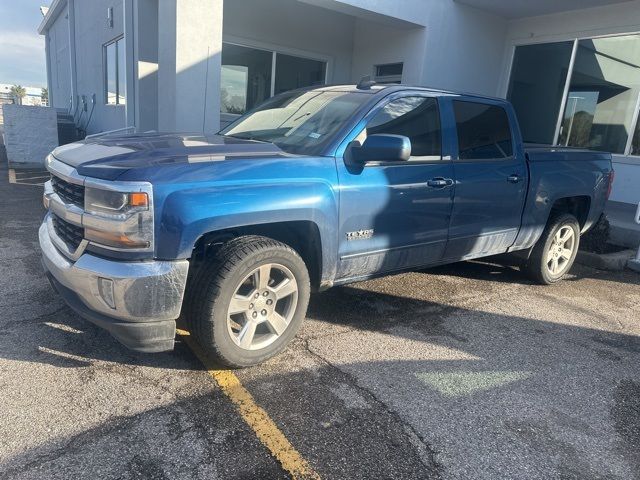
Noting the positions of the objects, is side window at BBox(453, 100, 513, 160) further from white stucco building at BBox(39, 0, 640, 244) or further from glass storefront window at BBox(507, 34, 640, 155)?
glass storefront window at BBox(507, 34, 640, 155)

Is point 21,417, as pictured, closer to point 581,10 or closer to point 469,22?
point 469,22

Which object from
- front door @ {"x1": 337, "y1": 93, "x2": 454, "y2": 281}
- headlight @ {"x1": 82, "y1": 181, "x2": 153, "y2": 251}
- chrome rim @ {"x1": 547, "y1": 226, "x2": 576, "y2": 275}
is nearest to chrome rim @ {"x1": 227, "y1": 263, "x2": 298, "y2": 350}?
front door @ {"x1": 337, "y1": 93, "x2": 454, "y2": 281}

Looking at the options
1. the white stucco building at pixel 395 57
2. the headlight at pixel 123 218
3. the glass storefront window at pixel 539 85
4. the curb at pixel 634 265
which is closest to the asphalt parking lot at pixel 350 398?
the headlight at pixel 123 218

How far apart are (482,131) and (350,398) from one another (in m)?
2.93

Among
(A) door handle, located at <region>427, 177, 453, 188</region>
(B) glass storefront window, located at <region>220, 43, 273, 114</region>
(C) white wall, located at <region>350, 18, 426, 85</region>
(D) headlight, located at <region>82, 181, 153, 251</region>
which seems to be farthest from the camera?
(B) glass storefront window, located at <region>220, 43, 273, 114</region>

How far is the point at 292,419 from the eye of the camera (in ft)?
9.05

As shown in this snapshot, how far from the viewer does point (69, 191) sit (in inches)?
122

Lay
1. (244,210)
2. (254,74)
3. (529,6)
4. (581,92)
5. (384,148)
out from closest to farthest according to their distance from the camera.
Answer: (244,210) < (384,148) < (529,6) < (581,92) < (254,74)

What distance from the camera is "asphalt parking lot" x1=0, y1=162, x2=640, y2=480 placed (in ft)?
8.00

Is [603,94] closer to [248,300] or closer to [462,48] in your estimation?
[462,48]

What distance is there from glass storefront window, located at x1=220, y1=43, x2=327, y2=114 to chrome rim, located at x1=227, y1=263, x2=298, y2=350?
27.5 feet

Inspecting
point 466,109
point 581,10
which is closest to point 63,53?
point 581,10

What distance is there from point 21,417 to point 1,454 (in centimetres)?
30

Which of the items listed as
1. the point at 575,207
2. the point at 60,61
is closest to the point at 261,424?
the point at 575,207
